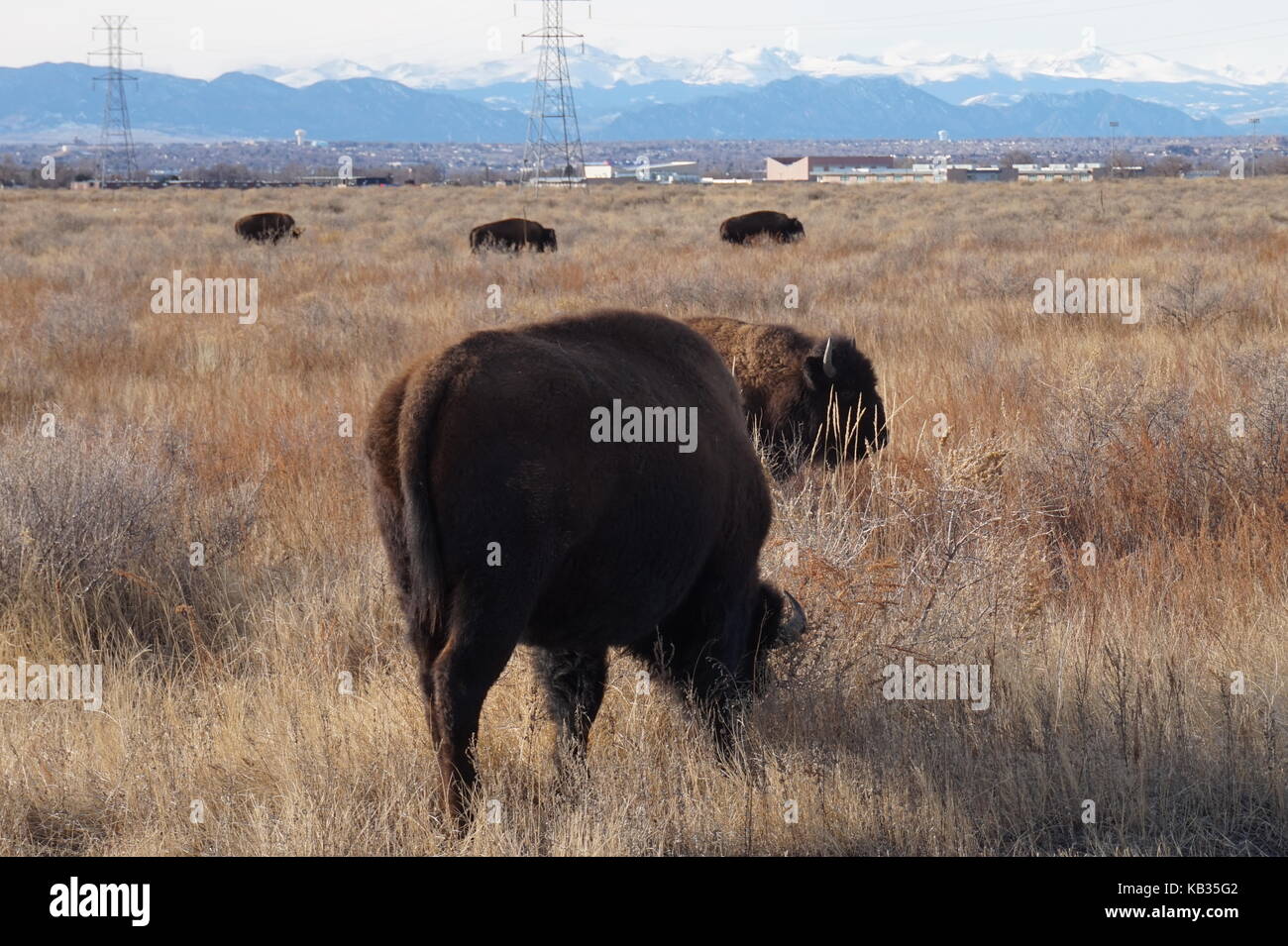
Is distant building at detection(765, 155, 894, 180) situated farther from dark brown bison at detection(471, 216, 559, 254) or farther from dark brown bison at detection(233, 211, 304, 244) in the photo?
dark brown bison at detection(471, 216, 559, 254)

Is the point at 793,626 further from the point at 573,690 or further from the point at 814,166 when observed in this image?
the point at 814,166

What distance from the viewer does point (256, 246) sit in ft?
85.8

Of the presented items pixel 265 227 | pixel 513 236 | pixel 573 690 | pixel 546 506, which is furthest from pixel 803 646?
pixel 265 227

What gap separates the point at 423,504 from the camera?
10.2 ft

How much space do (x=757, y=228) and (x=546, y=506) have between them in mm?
25198

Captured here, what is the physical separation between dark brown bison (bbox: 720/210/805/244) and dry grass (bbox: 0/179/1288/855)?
1509 cm

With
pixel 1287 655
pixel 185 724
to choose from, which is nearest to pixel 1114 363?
pixel 1287 655

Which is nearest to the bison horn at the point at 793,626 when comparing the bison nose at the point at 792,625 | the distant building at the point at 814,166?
the bison nose at the point at 792,625

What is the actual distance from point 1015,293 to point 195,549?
12.7m

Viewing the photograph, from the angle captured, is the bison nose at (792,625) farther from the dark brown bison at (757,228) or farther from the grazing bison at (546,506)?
the dark brown bison at (757,228)

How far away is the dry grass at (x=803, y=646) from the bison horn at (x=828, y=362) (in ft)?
2.22
